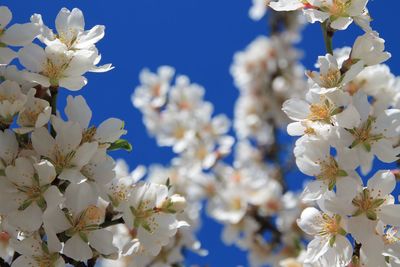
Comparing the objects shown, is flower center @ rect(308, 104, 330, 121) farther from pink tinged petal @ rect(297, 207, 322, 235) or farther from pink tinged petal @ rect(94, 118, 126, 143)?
pink tinged petal @ rect(94, 118, 126, 143)

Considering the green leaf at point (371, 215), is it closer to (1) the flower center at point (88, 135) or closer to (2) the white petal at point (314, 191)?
(2) the white petal at point (314, 191)

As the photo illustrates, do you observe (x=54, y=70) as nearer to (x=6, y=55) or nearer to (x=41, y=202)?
(x=6, y=55)

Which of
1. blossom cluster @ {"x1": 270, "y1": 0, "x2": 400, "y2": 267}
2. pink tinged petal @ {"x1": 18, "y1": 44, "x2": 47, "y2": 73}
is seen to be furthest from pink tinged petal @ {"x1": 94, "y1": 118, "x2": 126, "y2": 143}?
blossom cluster @ {"x1": 270, "y1": 0, "x2": 400, "y2": 267}

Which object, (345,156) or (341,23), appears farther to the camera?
(341,23)

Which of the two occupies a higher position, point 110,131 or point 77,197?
point 110,131

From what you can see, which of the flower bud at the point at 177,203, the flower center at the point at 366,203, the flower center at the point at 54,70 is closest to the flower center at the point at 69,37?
the flower center at the point at 54,70

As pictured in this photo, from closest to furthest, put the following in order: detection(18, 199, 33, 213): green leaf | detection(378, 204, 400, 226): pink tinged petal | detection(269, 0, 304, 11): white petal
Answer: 1. detection(18, 199, 33, 213): green leaf
2. detection(378, 204, 400, 226): pink tinged petal
3. detection(269, 0, 304, 11): white petal

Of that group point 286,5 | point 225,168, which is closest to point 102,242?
point 286,5
